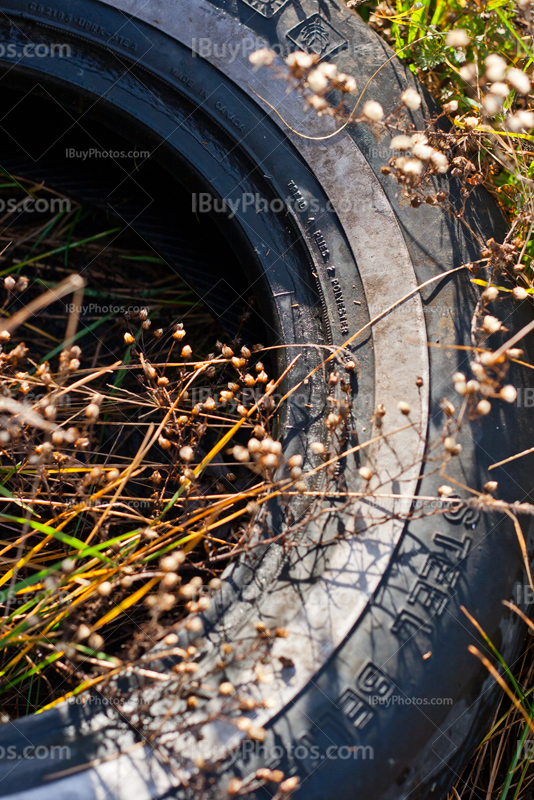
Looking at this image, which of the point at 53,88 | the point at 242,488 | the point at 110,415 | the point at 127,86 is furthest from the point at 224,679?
the point at 53,88

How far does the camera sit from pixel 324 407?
62.3 inches

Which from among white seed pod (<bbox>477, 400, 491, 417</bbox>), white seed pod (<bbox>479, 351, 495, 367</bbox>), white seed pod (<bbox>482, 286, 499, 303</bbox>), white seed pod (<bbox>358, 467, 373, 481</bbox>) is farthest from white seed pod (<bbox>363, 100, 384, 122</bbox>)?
white seed pod (<bbox>358, 467, 373, 481</bbox>)

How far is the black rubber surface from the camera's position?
126 centimetres

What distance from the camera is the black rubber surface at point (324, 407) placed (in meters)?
1.26

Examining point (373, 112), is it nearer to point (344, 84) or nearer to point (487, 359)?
point (344, 84)

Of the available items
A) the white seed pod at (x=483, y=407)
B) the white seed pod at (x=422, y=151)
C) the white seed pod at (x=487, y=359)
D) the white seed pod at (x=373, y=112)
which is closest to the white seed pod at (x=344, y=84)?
the white seed pod at (x=373, y=112)

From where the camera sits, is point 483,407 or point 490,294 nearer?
point 483,407

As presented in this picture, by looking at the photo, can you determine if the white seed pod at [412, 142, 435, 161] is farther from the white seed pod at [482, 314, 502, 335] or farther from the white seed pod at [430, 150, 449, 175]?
the white seed pod at [482, 314, 502, 335]

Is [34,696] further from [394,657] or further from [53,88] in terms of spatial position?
[53,88]

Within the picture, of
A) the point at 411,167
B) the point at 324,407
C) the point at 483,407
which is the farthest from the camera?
the point at 324,407

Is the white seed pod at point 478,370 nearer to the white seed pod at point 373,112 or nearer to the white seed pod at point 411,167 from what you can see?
the white seed pod at point 411,167

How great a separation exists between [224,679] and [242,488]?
2.29 ft

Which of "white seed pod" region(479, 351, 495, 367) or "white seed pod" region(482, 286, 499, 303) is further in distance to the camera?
"white seed pod" region(482, 286, 499, 303)

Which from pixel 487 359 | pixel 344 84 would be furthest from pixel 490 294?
pixel 344 84
